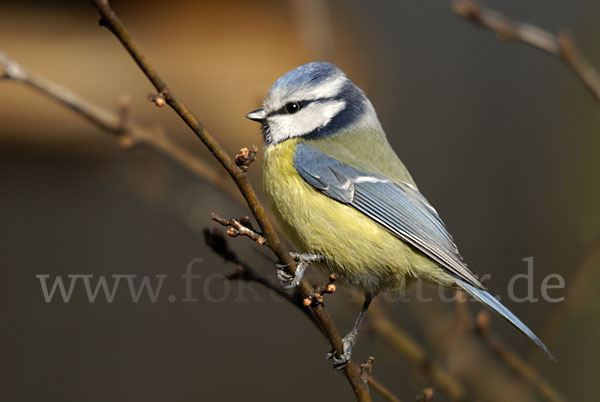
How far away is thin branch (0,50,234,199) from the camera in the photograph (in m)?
1.10

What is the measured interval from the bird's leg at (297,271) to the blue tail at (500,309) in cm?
30

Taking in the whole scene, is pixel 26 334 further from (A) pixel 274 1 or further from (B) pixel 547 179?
(B) pixel 547 179

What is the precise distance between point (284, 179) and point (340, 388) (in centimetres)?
142

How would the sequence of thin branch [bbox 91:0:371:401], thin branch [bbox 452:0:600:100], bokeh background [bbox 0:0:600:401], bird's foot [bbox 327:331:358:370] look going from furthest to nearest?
bokeh background [bbox 0:0:600:401], thin branch [bbox 452:0:600:100], bird's foot [bbox 327:331:358:370], thin branch [bbox 91:0:371:401]

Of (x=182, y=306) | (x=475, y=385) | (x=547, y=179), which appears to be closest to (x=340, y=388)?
(x=182, y=306)

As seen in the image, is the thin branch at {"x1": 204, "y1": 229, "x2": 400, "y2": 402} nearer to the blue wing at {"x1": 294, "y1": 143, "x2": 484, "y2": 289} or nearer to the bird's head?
the blue wing at {"x1": 294, "y1": 143, "x2": 484, "y2": 289}

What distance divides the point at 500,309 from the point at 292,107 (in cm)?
60

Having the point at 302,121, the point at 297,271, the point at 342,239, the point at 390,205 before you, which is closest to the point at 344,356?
the point at 297,271

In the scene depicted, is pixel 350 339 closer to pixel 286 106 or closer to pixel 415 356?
pixel 415 356

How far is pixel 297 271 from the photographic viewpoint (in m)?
1.09

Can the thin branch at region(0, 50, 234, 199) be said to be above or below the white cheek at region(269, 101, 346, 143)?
above

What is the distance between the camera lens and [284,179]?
1334 millimetres

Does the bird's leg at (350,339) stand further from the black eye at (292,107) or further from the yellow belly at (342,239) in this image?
the black eye at (292,107)

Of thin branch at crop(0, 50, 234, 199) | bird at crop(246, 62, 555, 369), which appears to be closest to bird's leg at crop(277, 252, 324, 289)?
bird at crop(246, 62, 555, 369)
